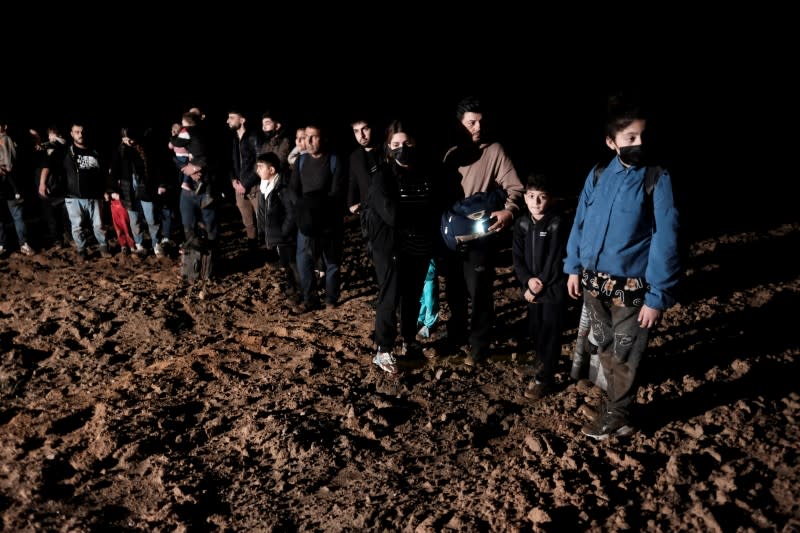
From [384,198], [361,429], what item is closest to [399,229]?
[384,198]

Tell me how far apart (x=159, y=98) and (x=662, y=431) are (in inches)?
747

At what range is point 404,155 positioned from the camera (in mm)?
4074

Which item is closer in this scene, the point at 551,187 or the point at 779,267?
the point at 551,187

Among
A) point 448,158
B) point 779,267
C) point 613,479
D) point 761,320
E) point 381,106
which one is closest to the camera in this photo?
point 613,479

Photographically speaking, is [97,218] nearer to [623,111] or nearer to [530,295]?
[530,295]

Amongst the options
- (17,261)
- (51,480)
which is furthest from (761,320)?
(17,261)

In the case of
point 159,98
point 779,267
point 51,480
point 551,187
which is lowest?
Result: point 779,267

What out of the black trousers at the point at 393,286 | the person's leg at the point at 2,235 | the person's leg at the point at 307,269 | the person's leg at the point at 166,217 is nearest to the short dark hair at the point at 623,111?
the black trousers at the point at 393,286

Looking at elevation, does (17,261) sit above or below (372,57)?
below

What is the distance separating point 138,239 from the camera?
8000mm

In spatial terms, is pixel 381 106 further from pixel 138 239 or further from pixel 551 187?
pixel 551 187

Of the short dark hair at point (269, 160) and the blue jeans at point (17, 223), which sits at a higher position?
the short dark hair at point (269, 160)

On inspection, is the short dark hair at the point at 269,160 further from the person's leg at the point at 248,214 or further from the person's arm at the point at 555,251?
the person's arm at the point at 555,251

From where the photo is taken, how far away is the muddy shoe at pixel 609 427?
3.45 meters
